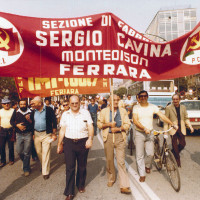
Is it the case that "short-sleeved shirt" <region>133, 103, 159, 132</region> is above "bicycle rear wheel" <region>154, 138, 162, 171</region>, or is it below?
above

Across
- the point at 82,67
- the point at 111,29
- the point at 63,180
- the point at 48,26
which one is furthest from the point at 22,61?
the point at 63,180

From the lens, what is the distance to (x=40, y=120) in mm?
5191

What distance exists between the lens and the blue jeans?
5391 mm

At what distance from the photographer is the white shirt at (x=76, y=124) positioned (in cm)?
400

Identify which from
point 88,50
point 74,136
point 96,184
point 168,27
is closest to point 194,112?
point 96,184

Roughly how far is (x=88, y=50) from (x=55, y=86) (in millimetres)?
4131

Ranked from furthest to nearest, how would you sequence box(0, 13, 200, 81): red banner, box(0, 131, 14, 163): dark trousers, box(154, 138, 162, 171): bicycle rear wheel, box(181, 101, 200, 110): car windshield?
1. box(181, 101, 200, 110): car windshield
2. box(0, 131, 14, 163): dark trousers
3. box(154, 138, 162, 171): bicycle rear wheel
4. box(0, 13, 200, 81): red banner

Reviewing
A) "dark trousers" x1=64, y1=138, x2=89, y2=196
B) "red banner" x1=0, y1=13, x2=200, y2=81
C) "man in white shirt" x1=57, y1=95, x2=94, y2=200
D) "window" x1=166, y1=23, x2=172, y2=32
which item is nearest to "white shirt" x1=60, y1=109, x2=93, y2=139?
"man in white shirt" x1=57, y1=95, x2=94, y2=200

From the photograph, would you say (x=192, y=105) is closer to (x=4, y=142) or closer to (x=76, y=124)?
(x=76, y=124)

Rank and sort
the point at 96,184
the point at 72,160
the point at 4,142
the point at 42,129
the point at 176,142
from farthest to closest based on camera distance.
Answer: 1. the point at 4,142
2. the point at 176,142
3. the point at 42,129
4. the point at 96,184
5. the point at 72,160

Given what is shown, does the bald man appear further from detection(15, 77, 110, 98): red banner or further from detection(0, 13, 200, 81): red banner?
detection(15, 77, 110, 98): red banner

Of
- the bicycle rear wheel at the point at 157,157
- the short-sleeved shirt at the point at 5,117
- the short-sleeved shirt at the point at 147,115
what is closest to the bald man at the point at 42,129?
the short-sleeved shirt at the point at 5,117

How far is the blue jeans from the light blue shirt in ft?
1.53

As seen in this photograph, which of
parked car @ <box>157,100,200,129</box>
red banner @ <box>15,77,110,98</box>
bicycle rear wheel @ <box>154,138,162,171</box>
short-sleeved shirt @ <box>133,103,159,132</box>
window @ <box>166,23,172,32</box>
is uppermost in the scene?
window @ <box>166,23,172,32</box>
